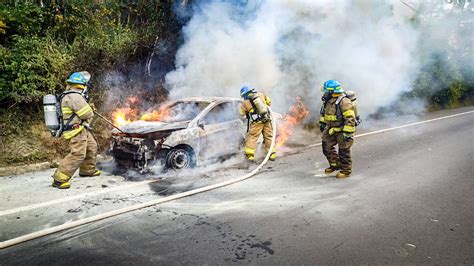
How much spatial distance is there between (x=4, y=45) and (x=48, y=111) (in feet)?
13.0

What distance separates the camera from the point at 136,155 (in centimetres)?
594

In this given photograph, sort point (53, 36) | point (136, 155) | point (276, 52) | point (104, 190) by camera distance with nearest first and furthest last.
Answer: point (104, 190), point (136, 155), point (53, 36), point (276, 52)

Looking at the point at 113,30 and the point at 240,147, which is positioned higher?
the point at 113,30

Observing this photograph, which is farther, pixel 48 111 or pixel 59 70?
pixel 59 70

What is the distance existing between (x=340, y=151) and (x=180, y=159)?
116 inches

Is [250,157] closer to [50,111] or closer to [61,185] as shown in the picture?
[61,185]

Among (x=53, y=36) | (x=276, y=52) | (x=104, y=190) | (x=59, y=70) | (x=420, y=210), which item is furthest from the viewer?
(x=276, y=52)

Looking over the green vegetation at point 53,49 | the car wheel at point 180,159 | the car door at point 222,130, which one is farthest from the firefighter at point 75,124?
the car door at point 222,130

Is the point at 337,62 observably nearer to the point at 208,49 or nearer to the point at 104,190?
the point at 208,49

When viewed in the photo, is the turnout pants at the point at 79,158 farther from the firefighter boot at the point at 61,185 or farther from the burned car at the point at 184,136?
the burned car at the point at 184,136

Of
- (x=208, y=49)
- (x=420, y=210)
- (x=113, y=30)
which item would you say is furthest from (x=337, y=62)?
(x=420, y=210)

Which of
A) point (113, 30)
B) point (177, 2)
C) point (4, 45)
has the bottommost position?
point (4, 45)

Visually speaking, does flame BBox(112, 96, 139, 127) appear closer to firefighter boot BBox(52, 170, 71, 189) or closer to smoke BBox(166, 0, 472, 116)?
smoke BBox(166, 0, 472, 116)

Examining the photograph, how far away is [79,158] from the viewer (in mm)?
5543
